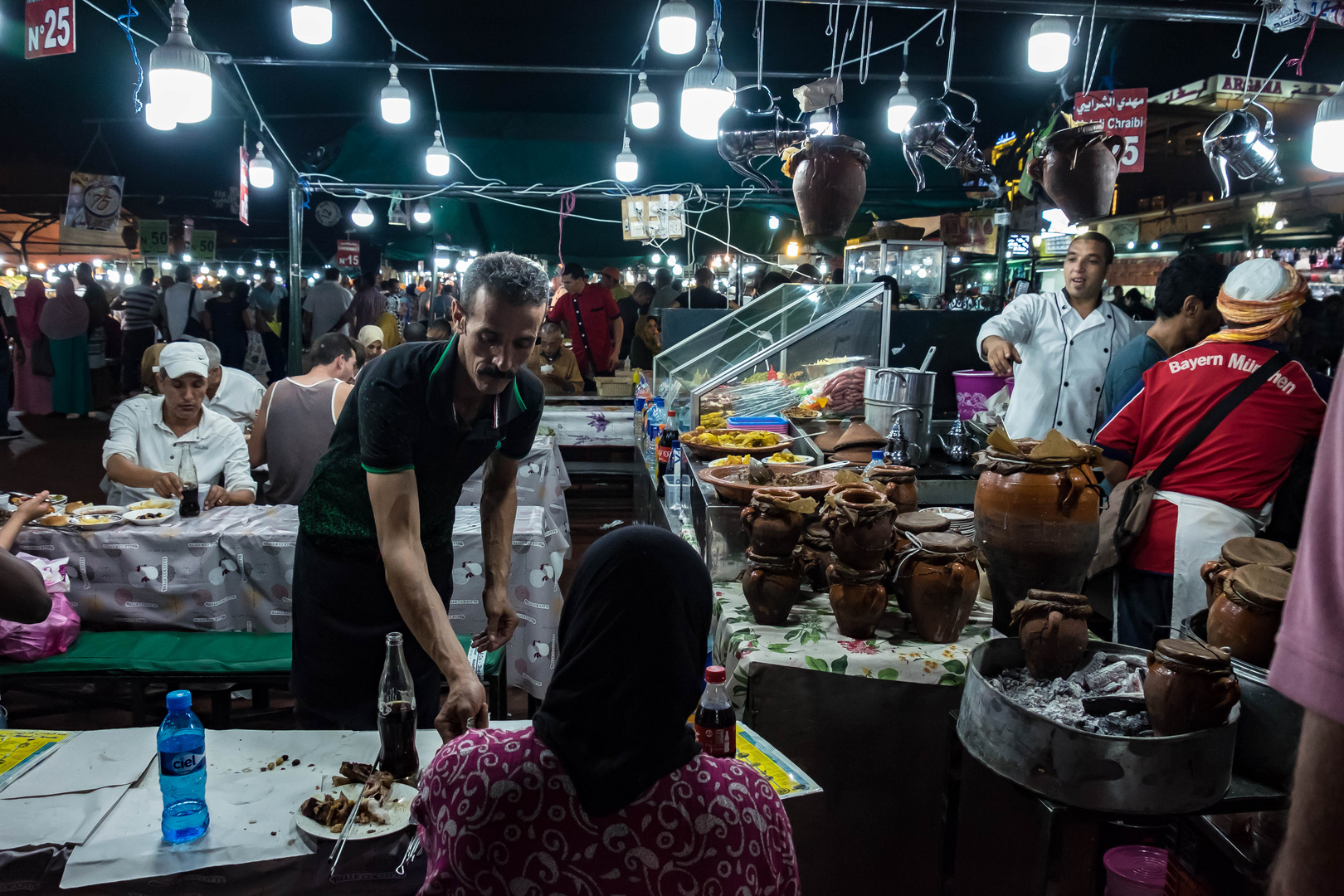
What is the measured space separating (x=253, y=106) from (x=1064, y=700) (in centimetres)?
1012

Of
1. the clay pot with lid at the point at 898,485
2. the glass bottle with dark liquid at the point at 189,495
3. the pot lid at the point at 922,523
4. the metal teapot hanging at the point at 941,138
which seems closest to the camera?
the pot lid at the point at 922,523

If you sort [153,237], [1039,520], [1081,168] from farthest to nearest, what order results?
[153,237] < [1081,168] < [1039,520]

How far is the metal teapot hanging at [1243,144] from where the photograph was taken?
4117 mm

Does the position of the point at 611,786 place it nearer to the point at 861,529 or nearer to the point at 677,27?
the point at 861,529

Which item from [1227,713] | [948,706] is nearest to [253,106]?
[948,706]

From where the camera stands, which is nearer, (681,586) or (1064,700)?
(681,586)

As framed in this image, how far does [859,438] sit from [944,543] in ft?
5.65

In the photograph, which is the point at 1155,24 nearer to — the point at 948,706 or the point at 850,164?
the point at 850,164

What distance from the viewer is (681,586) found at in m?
1.42

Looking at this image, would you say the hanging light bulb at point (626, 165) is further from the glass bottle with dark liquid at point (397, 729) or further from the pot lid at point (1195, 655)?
the pot lid at point (1195, 655)

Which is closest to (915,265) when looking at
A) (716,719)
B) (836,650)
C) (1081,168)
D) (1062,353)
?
(1062,353)

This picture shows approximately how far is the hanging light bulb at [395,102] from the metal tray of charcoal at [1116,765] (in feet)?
25.5

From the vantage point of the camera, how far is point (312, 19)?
559 centimetres

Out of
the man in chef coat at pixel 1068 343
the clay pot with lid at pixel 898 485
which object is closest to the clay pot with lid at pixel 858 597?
the clay pot with lid at pixel 898 485
